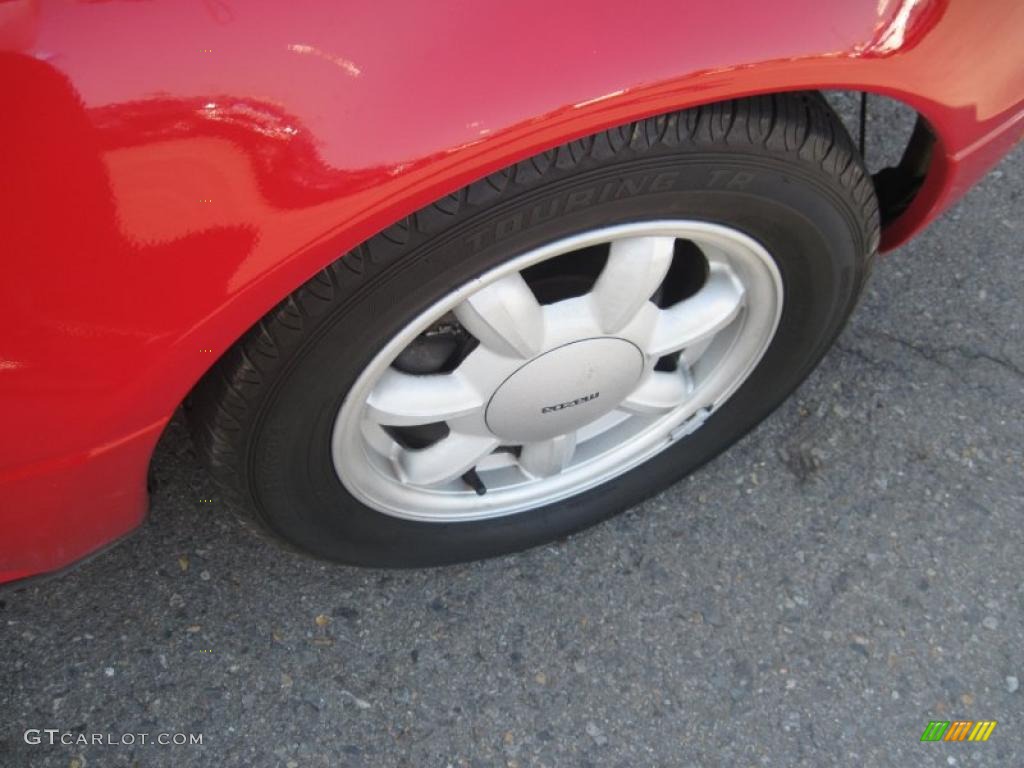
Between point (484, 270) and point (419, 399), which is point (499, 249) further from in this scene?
point (419, 399)

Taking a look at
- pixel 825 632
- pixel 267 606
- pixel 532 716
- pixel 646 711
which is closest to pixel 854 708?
pixel 825 632

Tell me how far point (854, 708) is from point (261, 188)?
1.33m

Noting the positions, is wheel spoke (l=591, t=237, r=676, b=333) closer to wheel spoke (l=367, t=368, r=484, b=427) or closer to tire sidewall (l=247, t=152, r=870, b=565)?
tire sidewall (l=247, t=152, r=870, b=565)

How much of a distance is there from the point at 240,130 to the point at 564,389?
65cm

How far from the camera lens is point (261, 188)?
101 centimetres

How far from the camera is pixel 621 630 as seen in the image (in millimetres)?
1808

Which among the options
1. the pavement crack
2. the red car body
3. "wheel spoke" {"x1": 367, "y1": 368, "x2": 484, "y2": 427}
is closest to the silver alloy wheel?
"wheel spoke" {"x1": 367, "y1": 368, "x2": 484, "y2": 427}

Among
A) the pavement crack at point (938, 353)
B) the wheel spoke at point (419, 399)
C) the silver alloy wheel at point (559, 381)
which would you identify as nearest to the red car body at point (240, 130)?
the silver alloy wheel at point (559, 381)

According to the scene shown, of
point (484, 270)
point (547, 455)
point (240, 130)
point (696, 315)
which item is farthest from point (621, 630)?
point (240, 130)

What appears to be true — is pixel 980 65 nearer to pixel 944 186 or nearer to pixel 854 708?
pixel 944 186

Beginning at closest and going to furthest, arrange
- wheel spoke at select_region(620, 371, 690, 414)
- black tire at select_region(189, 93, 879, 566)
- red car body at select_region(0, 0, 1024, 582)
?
red car body at select_region(0, 0, 1024, 582) → black tire at select_region(189, 93, 879, 566) → wheel spoke at select_region(620, 371, 690, 414)

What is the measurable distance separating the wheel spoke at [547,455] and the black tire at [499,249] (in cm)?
26

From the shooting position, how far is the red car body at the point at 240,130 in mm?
941

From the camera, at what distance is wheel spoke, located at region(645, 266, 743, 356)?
151cm
